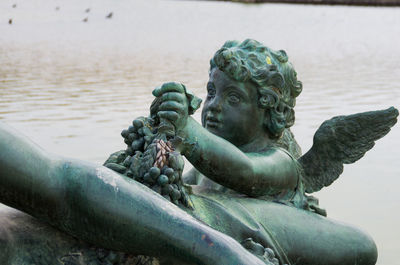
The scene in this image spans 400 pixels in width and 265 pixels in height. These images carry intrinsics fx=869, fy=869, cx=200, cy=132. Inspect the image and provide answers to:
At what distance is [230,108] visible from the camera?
3662 millimetres

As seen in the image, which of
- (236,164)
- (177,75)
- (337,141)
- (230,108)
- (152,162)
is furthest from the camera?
(177,75)

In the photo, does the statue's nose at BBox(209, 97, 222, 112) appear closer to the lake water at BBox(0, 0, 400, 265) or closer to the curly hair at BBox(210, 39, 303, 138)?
the curly hair at BBox(210, 39, 303, 138)

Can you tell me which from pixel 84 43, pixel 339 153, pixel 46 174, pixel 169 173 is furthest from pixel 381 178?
pixel 84 43

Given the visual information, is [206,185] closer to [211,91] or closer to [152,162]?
[211,91]

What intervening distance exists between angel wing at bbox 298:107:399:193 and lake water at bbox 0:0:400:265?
1.04 m

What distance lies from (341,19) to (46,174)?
2950 cm

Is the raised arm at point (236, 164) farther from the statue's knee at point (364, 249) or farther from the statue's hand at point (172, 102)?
the statue's knee at point (364, 249)

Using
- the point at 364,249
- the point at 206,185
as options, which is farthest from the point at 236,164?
the point at 364,249

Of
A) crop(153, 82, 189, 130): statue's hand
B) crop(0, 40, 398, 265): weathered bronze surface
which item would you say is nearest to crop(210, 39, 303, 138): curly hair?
crop(0, 40, 398, 265): weathered bronze surface

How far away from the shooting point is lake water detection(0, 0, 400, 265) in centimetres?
684

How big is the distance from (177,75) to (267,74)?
9.17 metres

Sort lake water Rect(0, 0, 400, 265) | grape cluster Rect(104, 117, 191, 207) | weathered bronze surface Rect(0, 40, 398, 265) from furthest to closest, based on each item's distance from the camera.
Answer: lake water Rect(0, 0, 400, 265) → grape cluster Rect(104, 117, 191, 207) → weathered bronze surface Rect(0, 40, 398, 265)

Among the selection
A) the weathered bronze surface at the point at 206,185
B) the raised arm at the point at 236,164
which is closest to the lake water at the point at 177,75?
the weathered bronze surface at the point at 206,185

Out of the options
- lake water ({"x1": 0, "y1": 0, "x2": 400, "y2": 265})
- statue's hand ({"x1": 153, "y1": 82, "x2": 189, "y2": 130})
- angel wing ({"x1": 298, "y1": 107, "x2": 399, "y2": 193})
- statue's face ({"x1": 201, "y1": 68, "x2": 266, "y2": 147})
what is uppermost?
statue's hand ({"x1": 153, "y1": 82, "x2": 189, "y2": 130})
